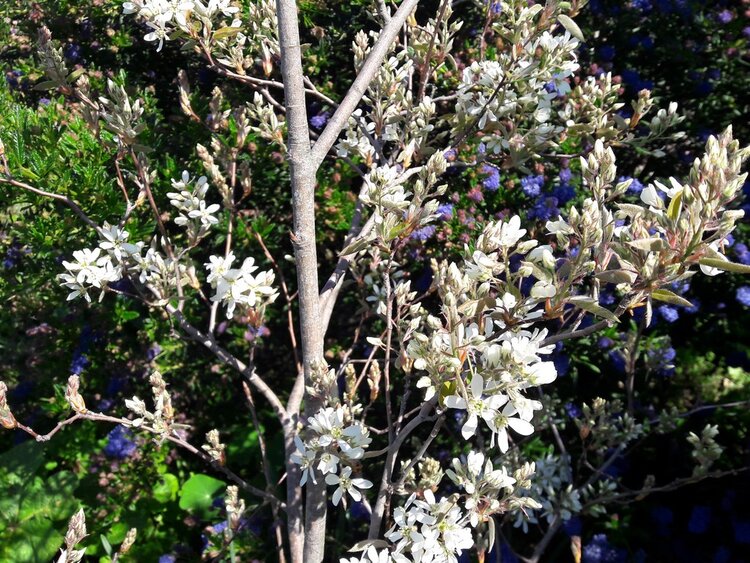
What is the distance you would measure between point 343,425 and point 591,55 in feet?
6.99

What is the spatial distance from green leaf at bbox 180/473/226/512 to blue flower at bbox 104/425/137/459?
342 mm

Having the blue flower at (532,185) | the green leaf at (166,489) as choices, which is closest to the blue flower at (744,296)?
the blue flower at (532,185)

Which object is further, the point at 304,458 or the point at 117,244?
the point at 117,244

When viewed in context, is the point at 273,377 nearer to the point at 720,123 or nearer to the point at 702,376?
the point at 702,376

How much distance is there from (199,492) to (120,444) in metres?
0.45

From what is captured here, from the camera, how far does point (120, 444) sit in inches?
116

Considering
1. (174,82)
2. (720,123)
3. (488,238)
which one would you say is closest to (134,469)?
(174,82)

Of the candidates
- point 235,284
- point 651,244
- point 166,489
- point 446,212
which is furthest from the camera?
point 166,489

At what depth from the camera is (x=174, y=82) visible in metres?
2.81

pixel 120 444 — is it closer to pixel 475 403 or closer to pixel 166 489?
pixel 166 489

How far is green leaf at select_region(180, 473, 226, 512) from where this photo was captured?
3084 millimetres

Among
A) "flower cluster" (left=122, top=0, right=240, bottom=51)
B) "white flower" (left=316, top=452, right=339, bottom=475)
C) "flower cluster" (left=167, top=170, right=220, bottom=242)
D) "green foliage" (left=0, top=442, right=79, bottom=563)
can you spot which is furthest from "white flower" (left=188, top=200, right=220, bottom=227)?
"green foliage" (left=0, top=442, right=79, bottom=563)

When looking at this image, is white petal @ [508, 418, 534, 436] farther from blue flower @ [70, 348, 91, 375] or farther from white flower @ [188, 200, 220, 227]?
blue flower @ [70, 348, 91, 375]

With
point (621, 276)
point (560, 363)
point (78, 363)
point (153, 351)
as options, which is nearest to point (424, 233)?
point (560, 363)
